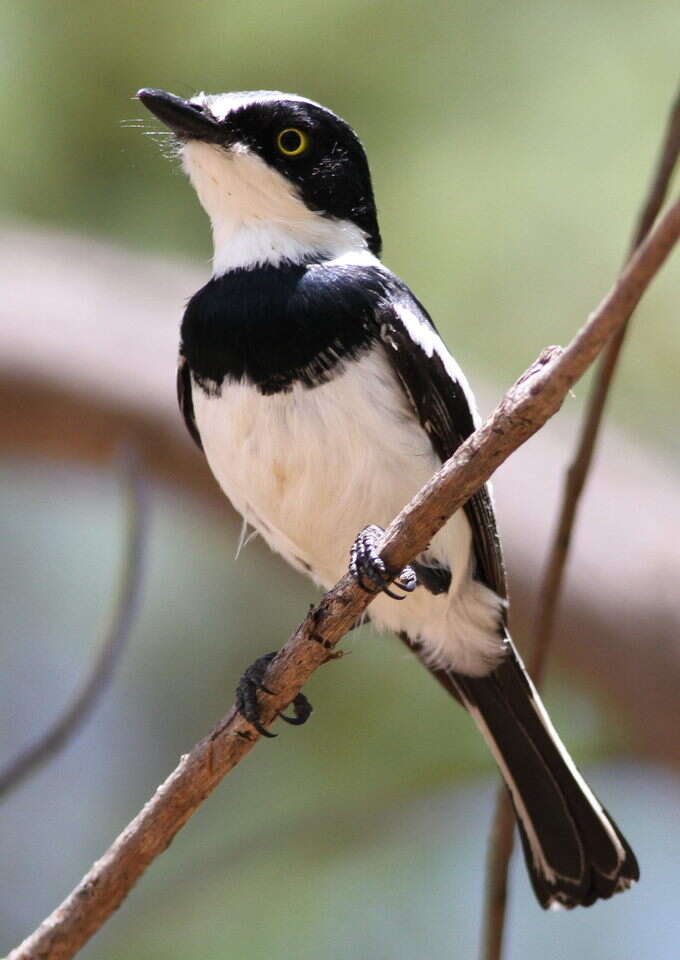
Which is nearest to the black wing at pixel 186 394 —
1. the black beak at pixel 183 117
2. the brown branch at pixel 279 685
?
the black beak at pixel 183 117

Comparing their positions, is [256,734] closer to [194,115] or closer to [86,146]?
[194,115]

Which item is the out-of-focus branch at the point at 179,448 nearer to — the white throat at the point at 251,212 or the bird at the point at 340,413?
the bird at the point at 340,413

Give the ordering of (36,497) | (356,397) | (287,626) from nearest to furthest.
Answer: (356,397), (287,626), (36,497)

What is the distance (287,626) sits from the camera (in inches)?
238

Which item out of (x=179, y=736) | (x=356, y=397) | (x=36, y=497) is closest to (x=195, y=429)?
(x=356, y=397)

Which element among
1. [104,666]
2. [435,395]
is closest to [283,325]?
[435,395]

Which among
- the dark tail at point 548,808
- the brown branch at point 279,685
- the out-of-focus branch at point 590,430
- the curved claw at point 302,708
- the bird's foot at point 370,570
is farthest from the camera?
the dark tail at point 548,808

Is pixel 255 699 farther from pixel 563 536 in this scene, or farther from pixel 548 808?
pixel 548 808

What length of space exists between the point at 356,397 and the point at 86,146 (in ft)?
8.60

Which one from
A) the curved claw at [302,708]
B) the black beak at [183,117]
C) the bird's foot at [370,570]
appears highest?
the black beak at [183,117]

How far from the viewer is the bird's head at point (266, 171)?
3.67 metres

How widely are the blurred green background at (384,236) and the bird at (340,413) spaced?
47.3 inches

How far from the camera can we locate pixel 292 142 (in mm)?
3791

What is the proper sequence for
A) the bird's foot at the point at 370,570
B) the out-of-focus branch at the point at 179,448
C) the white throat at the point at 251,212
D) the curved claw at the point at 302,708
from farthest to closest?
the out-of-focus branch at the point at 179,448 → the white throat at the point at 251,212 → the curved claw at the point at 302,708 → the bird's foot at the point at 370,570
